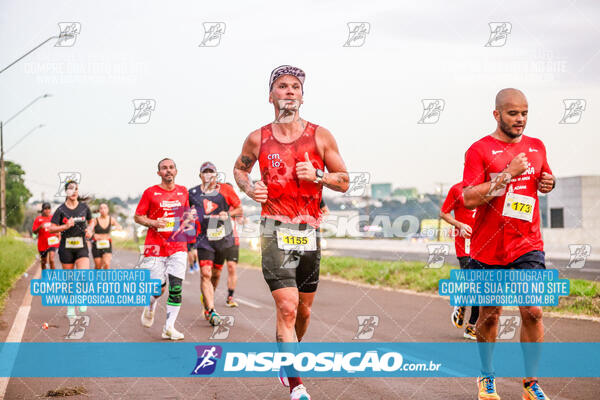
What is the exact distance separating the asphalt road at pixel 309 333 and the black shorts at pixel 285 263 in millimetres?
1124

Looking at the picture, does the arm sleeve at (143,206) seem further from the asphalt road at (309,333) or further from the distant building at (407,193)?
the distant building at (407,193)

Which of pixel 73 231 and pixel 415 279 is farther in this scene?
pixel 415 279

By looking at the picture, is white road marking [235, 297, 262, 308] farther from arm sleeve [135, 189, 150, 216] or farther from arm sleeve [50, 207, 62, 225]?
arm sleeve [135, 189, 150, 216]

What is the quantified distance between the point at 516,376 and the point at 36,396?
424 centimetres

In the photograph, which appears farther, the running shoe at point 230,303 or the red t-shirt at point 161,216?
the running shoe at point 230,303

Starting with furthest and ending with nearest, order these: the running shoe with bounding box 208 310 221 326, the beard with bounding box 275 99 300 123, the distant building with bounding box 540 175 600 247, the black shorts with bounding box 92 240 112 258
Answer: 1. the distant building with bounding box 540 175 600 247
2. the black shorts with bounding box 92 240 112 258
3. the running shoe with bounding box 208 310 221 326
4. the beard with bounding box 275 99 300 123

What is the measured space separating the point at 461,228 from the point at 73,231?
6.70 m

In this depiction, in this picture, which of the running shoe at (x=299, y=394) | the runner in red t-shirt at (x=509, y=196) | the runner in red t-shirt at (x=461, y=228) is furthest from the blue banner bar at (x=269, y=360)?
the running shoe at (x=299, y=394)

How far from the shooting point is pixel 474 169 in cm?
577

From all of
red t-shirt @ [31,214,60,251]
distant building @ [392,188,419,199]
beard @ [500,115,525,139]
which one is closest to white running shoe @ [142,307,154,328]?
red t-shirt @ [31,214,60,251]

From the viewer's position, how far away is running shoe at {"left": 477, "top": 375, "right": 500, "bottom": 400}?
5.75 meters

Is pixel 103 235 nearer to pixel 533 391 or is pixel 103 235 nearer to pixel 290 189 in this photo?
pixel 290 189

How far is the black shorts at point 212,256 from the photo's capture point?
11703 mm

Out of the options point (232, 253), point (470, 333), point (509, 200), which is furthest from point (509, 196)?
point (232, 253)
